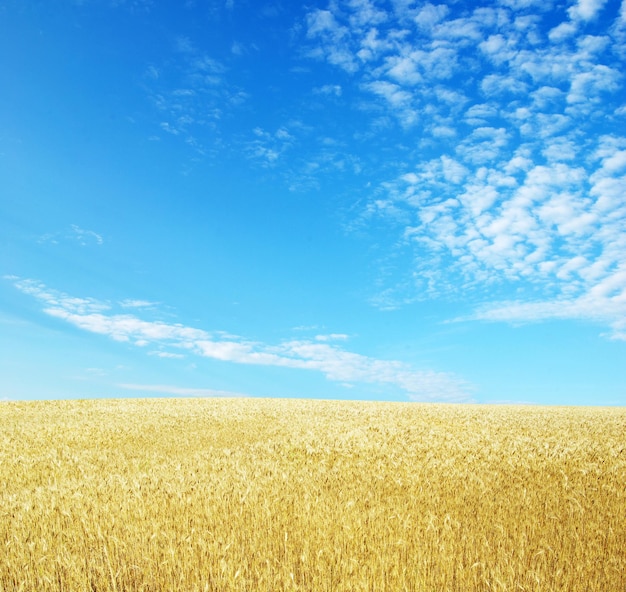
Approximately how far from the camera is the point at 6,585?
485 cm

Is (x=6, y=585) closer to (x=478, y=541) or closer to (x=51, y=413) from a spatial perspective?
(x=478, y=541)

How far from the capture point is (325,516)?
6.21 metres

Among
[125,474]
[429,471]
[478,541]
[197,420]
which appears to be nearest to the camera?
[478,541]

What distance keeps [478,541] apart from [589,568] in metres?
1.10

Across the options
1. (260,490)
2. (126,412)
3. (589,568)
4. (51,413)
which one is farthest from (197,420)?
(589,568)

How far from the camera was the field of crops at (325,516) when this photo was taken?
15.8 feet

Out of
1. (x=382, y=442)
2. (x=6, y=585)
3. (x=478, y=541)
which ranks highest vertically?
(x=382, y=442)

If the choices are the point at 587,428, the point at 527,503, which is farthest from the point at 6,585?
the point at 587,428

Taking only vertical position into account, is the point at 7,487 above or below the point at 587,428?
below

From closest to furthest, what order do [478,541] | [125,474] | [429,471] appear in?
[478,541] → [429,471] → [125,474]

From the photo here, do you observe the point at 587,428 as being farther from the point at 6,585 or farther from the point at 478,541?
the point at 6,585

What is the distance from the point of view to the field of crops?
4.82 m

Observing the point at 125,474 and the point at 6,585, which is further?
the point at 125,474

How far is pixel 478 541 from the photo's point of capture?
18.3ft
